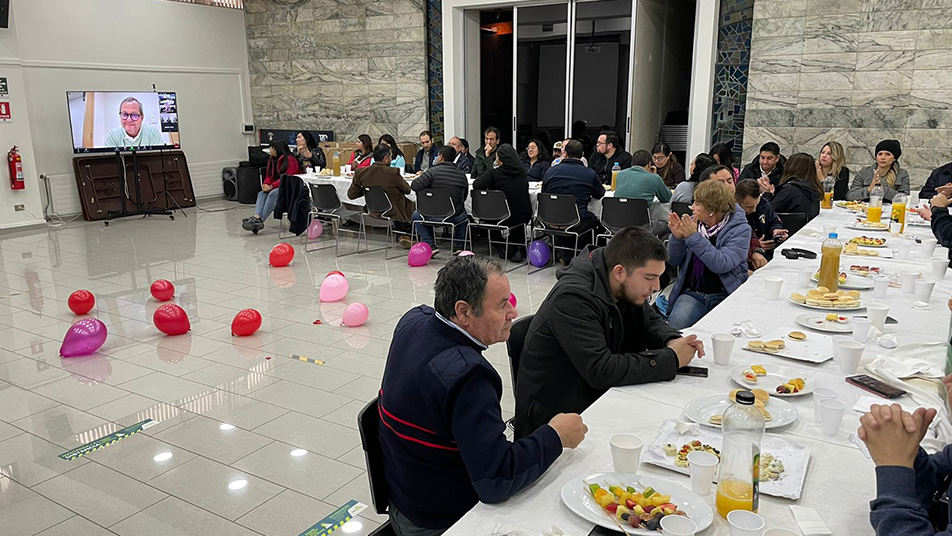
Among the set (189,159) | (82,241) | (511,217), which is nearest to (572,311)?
(511,217)

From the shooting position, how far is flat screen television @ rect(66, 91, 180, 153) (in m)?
10.4

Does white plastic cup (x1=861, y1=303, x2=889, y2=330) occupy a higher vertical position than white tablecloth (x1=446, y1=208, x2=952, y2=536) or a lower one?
higher

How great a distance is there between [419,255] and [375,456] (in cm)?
557

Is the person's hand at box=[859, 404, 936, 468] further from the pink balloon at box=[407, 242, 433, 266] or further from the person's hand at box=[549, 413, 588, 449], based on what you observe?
the pink balloon at box=[407, 242, 433, 266]

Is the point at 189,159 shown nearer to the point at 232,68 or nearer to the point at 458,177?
the point at 232,68

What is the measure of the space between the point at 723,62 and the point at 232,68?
28.6ft

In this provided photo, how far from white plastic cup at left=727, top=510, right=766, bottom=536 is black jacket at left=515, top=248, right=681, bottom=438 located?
0.87m

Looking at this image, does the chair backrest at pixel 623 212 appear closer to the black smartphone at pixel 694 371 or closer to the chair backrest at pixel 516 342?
the chair backrest at pixel 516 342

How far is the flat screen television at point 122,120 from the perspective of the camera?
410 inches

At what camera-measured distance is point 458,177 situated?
25.6 ft

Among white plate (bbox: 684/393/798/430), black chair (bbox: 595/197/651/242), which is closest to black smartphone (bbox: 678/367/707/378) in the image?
white plate (bbox: 684/393/798/430)

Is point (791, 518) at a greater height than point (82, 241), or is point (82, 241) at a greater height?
point (791, 518)

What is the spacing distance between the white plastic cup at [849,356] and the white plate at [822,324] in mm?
432

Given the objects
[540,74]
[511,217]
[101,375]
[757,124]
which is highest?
[540,74]
